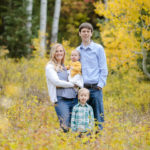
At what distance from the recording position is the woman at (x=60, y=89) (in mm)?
3762

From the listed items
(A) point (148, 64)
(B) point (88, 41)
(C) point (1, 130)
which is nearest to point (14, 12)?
(A) point (148, 64)

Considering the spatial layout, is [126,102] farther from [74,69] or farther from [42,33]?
[42,33]

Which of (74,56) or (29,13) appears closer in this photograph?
(74,56)

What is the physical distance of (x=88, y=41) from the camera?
12.9ft

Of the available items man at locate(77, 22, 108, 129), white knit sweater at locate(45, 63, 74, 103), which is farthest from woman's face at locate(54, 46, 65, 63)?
man at locate(77, 22, 108, 129)

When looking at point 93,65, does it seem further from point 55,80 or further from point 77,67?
point 55,80

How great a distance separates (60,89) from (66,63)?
177cm

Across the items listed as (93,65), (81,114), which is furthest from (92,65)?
(81,114)

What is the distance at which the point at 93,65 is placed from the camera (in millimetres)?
3877

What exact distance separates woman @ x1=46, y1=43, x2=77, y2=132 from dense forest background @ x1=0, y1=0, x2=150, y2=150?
0.68ft

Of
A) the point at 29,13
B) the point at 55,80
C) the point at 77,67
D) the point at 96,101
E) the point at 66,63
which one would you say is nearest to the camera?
the point at 55,80

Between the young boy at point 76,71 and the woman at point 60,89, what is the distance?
0.08 metres

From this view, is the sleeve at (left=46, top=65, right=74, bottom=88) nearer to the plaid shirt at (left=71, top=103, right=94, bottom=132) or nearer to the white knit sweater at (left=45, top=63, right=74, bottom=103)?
the white knit sweater at (left=45, top=63, right=74, bottom=103)

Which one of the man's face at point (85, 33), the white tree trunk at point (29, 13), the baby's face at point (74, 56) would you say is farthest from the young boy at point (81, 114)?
the white tree trunk at point (29, 13)
